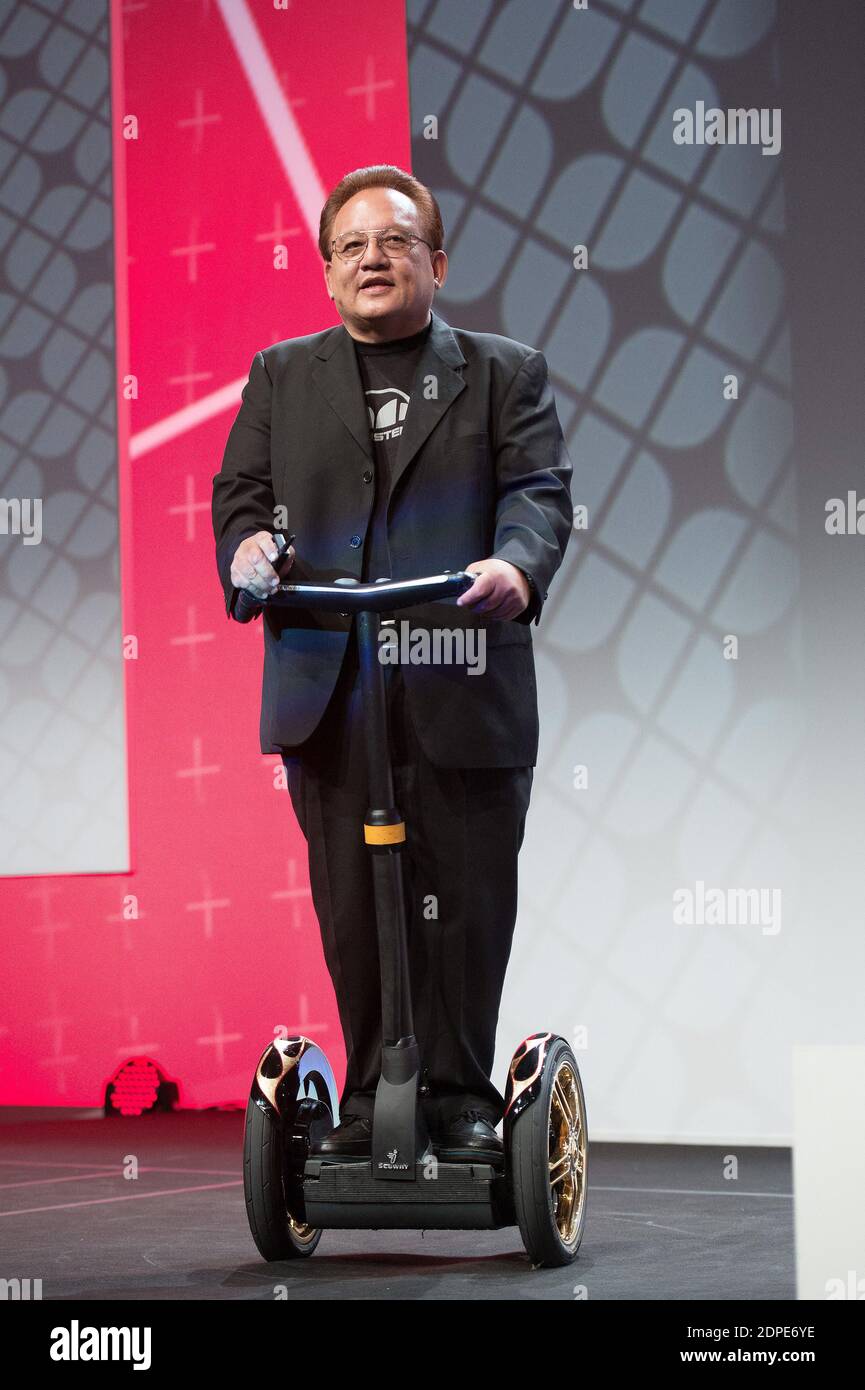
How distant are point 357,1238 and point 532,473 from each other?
1.37 metres

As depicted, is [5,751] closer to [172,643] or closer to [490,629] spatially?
[172,643]

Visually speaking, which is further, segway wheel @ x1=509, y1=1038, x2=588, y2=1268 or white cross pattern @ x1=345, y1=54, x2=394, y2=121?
white cross pattern @ x1=345, y1=54, x2=394, y2=121

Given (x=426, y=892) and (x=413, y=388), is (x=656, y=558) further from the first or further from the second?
(x=426, y=892)

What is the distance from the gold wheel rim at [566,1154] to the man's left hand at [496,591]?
0.75 metres

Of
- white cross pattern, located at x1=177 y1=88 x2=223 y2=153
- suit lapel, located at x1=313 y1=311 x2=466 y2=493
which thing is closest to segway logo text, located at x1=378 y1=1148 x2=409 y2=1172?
suit lapel, located at x1=313 y1=311 x2=466 y2=493

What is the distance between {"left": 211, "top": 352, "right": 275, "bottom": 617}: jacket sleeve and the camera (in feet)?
8.46

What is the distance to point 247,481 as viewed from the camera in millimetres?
2643

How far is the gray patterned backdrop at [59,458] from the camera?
4703 millimetres

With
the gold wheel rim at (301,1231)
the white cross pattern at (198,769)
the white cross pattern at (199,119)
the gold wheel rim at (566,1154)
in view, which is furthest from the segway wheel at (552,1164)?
the white cross pattern at (199,119)

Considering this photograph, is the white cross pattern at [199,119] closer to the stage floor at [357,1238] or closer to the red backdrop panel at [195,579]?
the red backdrop panel at [195,579]

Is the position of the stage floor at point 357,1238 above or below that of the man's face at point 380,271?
below

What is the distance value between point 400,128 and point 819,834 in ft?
6.97

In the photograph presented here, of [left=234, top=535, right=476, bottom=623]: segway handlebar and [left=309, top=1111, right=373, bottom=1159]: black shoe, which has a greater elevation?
[left=234, top=535, right=476, bottom=623]: segway handlebar

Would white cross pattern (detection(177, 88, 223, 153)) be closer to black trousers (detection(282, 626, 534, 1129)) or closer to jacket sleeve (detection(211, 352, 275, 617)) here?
jacket sleeve (detection(211, 352, 275, 617))
